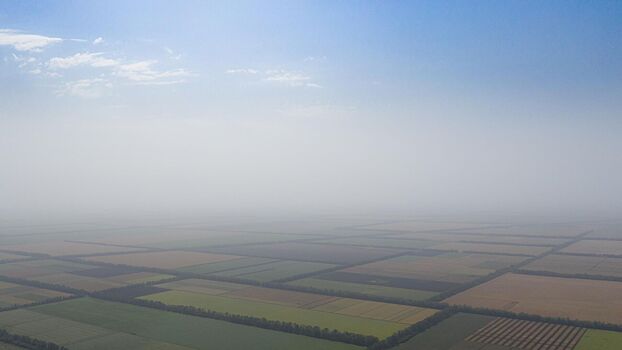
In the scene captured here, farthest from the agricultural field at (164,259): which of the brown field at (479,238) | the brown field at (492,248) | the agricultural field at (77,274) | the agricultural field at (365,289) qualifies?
the brown field at (479,238)

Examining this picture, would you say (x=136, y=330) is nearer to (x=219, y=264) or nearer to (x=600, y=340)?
(x=600, y=340)

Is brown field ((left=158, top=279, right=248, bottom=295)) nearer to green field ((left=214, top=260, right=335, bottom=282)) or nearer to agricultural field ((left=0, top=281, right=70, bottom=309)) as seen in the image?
green field ((left=214, top=260, right=335, bottom=282))

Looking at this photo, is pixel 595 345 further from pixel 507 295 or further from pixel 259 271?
pixel 259 271

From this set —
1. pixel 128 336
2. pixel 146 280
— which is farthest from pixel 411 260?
pixel 128 336

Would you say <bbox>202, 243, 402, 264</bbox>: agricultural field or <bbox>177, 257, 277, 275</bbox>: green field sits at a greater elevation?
<bbox>202, 243, 402, 264</bbox>: agricultural field

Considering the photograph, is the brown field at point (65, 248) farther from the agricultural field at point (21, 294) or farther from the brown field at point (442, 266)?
the brown field at point (442, 266)

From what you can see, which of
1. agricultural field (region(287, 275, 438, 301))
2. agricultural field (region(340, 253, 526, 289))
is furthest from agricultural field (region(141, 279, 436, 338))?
agricultural field (region(340, 253, 526, 289))
